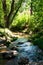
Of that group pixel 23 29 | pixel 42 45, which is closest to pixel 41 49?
pixel 42 45

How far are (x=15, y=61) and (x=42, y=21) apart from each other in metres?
5.88

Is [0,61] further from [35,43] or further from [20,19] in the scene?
[20,19]

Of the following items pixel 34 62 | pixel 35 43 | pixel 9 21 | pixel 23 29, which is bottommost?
pixel 23 29

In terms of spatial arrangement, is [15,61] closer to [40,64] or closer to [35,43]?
[40,64]

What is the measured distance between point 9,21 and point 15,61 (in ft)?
57.6

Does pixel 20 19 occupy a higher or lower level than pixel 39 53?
lower

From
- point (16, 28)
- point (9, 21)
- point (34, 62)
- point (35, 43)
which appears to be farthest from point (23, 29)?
point (34, 62)

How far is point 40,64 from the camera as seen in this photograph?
1213cm

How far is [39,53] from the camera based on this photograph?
1545cm

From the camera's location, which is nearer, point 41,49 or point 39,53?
point 39,53

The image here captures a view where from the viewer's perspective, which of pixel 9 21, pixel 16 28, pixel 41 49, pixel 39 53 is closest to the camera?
pixel 39 53

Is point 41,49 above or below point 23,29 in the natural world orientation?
above

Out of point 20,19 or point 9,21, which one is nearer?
point 9,21

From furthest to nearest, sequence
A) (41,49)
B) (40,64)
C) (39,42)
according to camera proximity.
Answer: (39,42), (41,49), (40,64)
